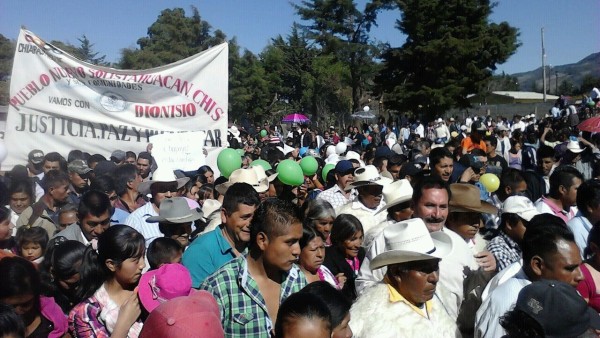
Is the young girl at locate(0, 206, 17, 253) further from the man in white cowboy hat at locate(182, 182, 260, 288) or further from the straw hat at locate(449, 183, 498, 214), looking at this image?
the straw hat at locate(449, 183, 498, 214)

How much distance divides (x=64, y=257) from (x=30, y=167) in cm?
461

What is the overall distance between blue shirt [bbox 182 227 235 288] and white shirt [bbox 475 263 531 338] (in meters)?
1.51

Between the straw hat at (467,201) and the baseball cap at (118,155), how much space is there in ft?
18.5

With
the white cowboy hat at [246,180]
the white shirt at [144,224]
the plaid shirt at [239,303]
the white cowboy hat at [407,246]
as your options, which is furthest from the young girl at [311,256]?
the white cowboy hat at [246,180]

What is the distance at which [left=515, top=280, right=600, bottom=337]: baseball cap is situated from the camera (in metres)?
2.16

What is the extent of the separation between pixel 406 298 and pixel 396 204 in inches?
68.0

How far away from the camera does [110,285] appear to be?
9.89ft

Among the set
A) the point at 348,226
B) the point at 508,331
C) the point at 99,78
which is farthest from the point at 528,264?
the point at 99,78

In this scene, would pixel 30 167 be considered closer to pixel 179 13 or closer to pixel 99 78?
pixel 99 78

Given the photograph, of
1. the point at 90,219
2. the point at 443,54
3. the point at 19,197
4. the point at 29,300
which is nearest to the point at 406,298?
the point at 29,300

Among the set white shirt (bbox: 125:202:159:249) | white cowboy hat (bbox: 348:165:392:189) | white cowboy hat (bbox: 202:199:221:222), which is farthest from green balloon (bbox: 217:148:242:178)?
white shirt (bbox: 125:202:159:249)

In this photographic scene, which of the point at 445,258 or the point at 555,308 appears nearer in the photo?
the point at 555,308

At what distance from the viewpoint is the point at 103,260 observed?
3057mm

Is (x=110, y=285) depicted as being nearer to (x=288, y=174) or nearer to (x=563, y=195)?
(x=288, y=174)
